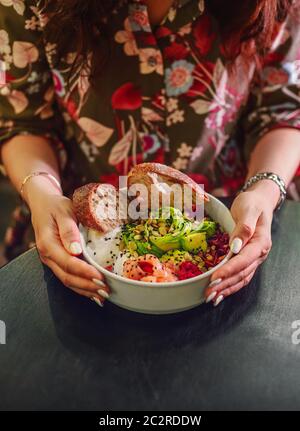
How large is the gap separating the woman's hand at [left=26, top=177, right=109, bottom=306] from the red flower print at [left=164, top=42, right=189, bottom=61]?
0.48 meters

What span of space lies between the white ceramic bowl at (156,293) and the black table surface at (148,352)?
0.04m

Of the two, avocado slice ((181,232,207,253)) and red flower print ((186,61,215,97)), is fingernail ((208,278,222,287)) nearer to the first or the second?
avocado slice ((181,232,207,253))

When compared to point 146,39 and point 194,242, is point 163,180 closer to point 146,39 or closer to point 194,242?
point 194,242

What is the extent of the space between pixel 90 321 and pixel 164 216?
0.77ft

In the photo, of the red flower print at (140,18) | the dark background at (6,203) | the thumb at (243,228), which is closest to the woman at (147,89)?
the red flower print at (140,18)

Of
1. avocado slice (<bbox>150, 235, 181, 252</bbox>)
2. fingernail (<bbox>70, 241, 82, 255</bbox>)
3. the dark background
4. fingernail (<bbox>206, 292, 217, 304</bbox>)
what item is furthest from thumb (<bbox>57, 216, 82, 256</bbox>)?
the dark background

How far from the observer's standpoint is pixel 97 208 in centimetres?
93

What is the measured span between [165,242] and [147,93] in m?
0.56

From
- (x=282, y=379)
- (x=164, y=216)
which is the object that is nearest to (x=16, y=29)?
(x=164, y=216)

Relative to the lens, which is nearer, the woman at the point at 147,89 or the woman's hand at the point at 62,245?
the woman's hand at the point at 62,245

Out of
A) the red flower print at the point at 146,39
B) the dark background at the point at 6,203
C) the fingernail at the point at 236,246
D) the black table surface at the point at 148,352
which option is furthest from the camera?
the dark background at the point at 6,203

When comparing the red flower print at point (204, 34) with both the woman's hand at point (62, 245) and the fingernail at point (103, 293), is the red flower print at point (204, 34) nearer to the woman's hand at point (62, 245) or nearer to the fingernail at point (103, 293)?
the woman's hand at point (62, 245)

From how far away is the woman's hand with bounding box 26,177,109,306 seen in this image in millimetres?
847

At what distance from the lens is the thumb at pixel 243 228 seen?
2.82ft
